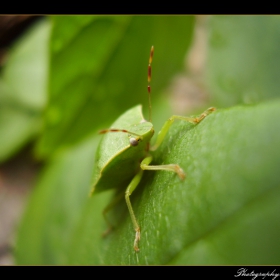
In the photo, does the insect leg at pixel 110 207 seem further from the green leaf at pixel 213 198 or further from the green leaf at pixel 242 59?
the green leaf at pixel 242 59

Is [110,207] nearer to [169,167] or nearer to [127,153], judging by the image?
[127,153]

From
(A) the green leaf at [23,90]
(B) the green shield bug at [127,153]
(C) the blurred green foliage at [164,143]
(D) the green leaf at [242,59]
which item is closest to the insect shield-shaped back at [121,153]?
(B) the green shield bug at [127,153]

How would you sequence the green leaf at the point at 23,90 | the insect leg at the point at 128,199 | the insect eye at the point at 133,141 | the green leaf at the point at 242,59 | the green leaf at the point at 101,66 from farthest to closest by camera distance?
1. the green leaf at the point at 23,90
2. the green leaf at the point at 101,66
3. the green leaf at the point at 242,59
4. the insect eye at the point at 133,141
5. the insect leg at the point at 128,199

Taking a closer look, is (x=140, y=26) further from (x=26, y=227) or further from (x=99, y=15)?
(x=26, y=227)

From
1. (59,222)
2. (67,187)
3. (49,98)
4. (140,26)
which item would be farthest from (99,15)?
(59,222)

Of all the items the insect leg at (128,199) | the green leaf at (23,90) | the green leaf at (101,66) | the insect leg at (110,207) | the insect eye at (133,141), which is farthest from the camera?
the green leaf at (23,90)

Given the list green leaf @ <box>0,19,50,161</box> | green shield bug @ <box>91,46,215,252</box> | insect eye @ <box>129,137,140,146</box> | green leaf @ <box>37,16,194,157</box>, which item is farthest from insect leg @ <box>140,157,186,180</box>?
green leaf @ <box>0,19,50,161</box>

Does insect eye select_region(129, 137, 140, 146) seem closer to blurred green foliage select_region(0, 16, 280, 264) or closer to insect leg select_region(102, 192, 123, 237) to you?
blurred green foliage select_region(0, 16, 280, 264)
